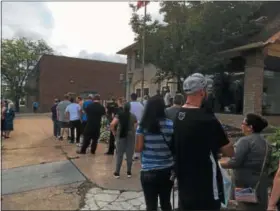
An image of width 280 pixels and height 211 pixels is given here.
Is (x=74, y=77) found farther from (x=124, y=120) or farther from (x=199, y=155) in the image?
(x=199, y=155)

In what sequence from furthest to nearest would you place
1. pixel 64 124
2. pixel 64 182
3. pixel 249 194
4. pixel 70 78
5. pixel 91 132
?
pixel 70 78 < pixel 64 124 < pixel 91 132 < pixel 64 182 < pixel 249 194

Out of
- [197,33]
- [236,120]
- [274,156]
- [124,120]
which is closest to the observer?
[274,156]

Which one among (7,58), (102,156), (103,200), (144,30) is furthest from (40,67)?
(103,200)

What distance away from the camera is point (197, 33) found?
10758mm

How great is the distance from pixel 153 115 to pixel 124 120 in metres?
3.06

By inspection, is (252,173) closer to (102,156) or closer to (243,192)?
(243,192)

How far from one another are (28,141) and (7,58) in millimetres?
30199

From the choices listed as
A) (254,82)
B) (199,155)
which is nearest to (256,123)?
(199,155)

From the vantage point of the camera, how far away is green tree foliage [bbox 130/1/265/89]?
10828mm

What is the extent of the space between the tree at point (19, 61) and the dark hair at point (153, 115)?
38073 mm

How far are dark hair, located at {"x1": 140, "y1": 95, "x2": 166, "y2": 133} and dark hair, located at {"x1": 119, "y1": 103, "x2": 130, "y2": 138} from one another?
111 inches

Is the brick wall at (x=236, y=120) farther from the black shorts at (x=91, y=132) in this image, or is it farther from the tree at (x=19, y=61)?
the tree at (x=19, y=61)

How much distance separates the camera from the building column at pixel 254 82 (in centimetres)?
1102

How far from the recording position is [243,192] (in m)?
3.34
